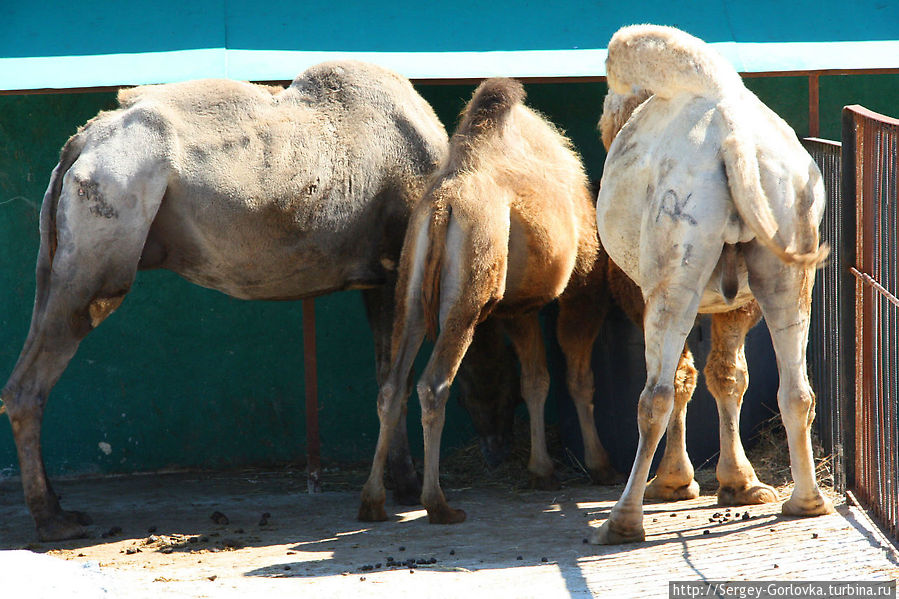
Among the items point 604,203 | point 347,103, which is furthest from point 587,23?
point 604,203

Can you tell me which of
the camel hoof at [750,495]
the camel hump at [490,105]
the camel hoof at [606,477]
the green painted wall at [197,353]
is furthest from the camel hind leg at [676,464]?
the green painted wall at [197,353]

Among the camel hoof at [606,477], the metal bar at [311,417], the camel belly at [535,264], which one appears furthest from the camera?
the metal bar at [311,417]

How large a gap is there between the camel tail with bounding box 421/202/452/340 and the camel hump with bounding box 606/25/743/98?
42.6 inches

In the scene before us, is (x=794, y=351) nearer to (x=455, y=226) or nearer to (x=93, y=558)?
(x=455, y=226)

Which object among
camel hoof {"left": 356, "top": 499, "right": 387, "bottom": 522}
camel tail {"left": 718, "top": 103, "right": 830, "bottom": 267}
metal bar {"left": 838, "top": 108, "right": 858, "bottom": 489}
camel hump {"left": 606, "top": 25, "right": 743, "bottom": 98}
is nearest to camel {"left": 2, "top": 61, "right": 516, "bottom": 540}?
camel hoof {"left": 356, "top": 499, "right": 387, "bottom": 522}

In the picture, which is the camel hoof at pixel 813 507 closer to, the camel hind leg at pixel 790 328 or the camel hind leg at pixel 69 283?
the camel hind leg at pixel 790 328

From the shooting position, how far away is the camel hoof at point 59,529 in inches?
225

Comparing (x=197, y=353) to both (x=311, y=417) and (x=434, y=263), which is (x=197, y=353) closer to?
(x=311, y=417)

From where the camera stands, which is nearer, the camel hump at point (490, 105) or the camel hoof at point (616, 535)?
the camel hoof at point (616, 535)

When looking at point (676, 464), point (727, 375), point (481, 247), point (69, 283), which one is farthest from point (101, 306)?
point (727, 375)

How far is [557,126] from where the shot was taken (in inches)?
294

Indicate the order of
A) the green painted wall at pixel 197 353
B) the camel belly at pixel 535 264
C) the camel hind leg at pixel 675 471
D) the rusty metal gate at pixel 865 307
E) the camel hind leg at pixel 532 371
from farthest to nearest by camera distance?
the green painted wall at pixel 197 353 → the camel hind leg at pixel 532 371 → the camel hind leg at pixel 675 471 → the camel belly at pixel 535 264 → the rusty metal gate at pixel 865 307

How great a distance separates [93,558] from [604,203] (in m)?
2.96

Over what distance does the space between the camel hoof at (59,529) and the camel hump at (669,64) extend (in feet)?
11.6
